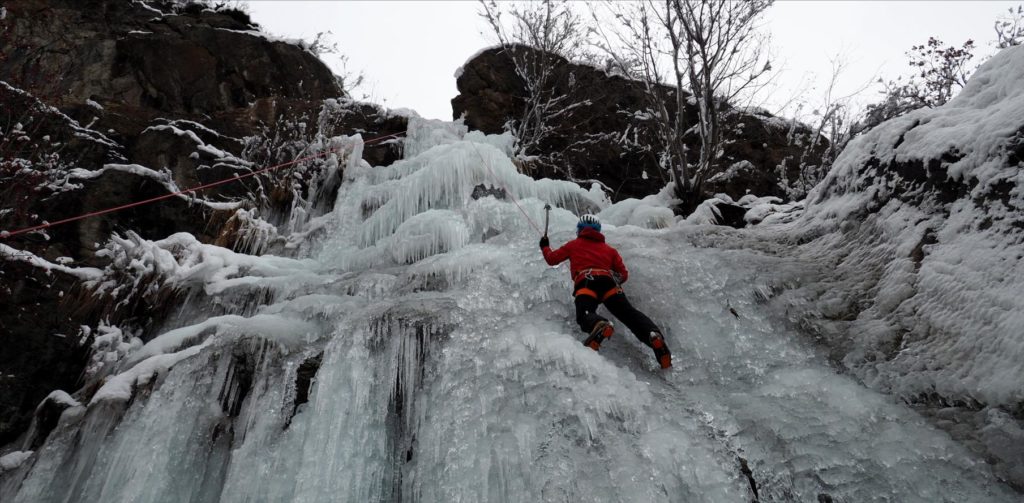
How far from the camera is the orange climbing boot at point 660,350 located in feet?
11.1

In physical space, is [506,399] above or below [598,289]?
below

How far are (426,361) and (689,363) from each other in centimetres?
172

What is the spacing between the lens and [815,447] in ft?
8.87

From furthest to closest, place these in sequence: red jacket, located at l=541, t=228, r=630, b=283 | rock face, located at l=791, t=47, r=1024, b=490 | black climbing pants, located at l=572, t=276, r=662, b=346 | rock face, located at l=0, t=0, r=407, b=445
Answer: rock face, located at l=0, t=0, r=407, b=445
red jacket, located at l=541, t=228, r=630, b=283
black climbing pants, located at l=572, t=276, r=662, b=346
rock face, located at l=791, t=47, r=1024, b=490

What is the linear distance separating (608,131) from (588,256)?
6523 mm

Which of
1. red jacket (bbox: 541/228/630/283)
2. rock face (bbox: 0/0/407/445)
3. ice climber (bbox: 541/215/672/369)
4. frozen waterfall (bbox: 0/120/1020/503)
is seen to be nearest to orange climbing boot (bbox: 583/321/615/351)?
ice climber (bbox: 541/215/672/369)

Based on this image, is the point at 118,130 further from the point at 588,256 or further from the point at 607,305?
the point at 607,305

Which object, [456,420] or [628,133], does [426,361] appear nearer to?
[456,420]

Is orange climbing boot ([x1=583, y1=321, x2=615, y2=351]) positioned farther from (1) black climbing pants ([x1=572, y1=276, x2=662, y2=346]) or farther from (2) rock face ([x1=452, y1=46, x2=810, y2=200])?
(2) rock face ([x1=452, y1=46, x2=810, y2=200])

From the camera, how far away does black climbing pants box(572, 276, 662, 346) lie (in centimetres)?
Answer: 351

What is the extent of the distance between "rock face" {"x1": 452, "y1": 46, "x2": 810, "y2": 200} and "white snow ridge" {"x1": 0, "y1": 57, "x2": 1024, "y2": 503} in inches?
190

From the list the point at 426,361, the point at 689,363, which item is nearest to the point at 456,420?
the point at 426,361

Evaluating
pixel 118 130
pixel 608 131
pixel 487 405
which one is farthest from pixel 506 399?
pixel 608 131

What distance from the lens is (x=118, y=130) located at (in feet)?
23.3
